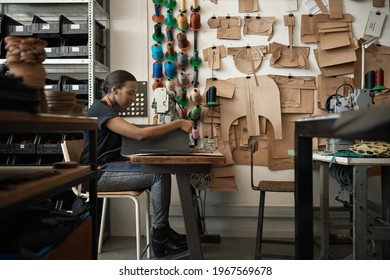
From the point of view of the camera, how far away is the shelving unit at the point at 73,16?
8.46ft

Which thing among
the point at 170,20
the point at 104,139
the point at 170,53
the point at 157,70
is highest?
the point at 170,20

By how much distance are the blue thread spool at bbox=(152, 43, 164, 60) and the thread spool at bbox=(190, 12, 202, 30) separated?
1.05 feet

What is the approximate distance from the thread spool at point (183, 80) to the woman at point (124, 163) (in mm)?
609

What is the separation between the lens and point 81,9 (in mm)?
2895

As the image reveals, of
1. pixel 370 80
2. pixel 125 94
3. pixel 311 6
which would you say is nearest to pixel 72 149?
pixel 125 94

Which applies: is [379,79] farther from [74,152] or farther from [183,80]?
[74,152]

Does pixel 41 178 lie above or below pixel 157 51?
below

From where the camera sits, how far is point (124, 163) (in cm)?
220

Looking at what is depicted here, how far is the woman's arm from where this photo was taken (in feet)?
6.25

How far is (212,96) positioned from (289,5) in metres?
1.03

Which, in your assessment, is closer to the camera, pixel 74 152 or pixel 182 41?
pixel 74 152

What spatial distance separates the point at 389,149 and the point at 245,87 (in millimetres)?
1363

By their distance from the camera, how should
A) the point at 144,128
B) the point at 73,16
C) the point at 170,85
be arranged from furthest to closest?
the point at 73,16 < the point at 170,85 < the point at 144,128

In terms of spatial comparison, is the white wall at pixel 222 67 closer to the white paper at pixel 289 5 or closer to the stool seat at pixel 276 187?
the white paper at pixel 289 5
